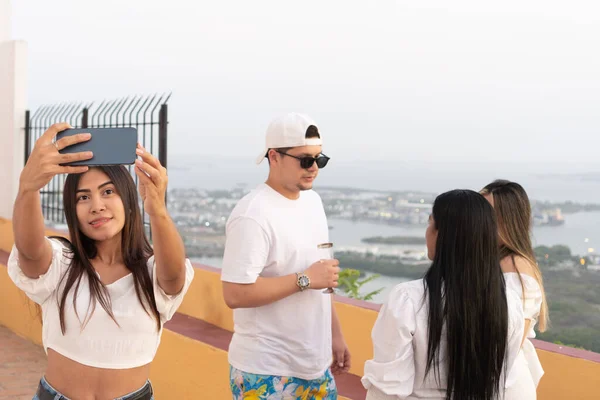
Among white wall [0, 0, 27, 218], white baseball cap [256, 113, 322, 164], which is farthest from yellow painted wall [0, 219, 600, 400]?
white wall [0, 0, 27, 218]

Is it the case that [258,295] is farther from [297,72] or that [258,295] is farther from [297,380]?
[297,72]

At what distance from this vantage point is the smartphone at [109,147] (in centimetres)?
193

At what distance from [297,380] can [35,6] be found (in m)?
16.4

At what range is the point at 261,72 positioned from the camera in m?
18.8

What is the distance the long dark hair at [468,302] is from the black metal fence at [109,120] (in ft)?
12.9

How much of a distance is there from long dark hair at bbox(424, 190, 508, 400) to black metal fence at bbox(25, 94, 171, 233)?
3.92 metres

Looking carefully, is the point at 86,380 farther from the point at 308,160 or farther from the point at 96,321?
the point at 308,160

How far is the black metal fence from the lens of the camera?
7.77 m

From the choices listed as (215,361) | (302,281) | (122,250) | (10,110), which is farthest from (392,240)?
(122,250)

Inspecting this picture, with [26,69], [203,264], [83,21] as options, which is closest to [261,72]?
[83,21]

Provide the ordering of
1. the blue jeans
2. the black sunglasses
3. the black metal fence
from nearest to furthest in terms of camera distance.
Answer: the blue jeans
the black sunglasses
the black metal fence

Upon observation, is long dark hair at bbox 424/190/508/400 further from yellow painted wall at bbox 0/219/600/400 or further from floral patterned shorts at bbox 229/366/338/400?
yellow painted wall at bbox 0/219/600/400

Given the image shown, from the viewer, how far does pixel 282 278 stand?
9.05 feet

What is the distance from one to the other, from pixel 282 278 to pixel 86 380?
31.8 inches
